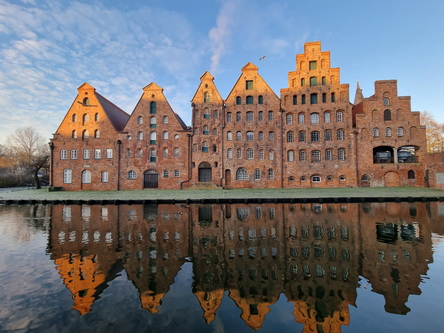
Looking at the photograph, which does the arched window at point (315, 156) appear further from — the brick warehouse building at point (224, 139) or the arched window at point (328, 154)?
the arched window at point (328, 154)

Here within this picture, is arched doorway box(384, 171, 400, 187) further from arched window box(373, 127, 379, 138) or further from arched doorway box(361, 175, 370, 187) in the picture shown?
arched window box(373, 127, 379, 138)

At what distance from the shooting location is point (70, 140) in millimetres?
33594

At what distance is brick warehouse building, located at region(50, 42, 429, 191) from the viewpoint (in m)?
32.6

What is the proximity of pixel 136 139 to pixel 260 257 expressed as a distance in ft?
101

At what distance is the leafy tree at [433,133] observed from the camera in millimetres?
46134

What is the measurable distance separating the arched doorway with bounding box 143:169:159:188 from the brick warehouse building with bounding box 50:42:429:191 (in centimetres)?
15

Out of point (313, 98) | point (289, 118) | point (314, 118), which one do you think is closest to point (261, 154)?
point (289, 118)

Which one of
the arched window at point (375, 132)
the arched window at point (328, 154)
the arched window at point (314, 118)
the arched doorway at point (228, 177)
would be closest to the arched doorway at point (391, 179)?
the arched window at point (375, 132)

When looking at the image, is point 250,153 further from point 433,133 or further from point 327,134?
point 433,133

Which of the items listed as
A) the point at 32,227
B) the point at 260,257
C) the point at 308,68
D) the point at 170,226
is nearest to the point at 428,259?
the point at 260,257

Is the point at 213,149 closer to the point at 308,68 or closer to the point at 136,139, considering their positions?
the point at 136,139

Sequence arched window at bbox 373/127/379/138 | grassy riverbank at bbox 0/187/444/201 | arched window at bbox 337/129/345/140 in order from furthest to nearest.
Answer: arched window at bbox 337/129/345/140
arched window at bbox 373/127/379/138
grassy riverbank at bbox 0/187/444/201

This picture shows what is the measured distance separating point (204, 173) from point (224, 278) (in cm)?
2773

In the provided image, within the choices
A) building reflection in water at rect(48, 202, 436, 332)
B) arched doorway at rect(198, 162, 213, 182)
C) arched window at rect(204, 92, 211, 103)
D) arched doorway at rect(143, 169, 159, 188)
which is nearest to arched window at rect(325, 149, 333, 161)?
arched doorway at rect(198, 162, 213, 182)
